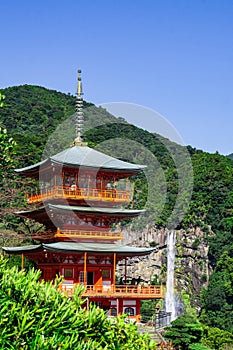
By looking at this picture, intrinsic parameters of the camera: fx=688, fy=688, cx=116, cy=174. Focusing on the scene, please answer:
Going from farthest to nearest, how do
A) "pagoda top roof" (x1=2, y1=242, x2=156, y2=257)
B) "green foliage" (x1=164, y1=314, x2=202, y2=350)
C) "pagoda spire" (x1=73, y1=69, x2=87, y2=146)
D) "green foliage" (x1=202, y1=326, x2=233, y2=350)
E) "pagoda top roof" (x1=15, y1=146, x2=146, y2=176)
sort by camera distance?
1. "green foliage" (x1=202, y1=326, x2=233, y2=350)
2. "pagoda spire" (x1=73, y1=69, x2=87, y2=146)
3. "pagoda top roof" (x1=15, y1=146, x2=146, y2=176)
4. "pagoda top roof" (x1=2, y1=242, x2=156, y2=257)
5. "green foliage" (x1=164, y1=314, x2=202, y2=350)

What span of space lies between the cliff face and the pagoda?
32.0 m

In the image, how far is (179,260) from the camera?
6175 cm

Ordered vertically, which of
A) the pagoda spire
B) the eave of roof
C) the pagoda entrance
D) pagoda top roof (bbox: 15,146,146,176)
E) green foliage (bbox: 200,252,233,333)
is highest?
the pagoda spire

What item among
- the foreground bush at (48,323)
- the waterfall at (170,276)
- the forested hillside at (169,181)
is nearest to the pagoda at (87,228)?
the foreground bush at (48,323)

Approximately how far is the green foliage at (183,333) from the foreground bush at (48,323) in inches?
447

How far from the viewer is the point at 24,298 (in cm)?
1190

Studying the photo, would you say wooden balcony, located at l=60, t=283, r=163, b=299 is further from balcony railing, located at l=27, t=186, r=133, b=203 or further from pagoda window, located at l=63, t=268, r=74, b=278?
balcony railing, located at l=27, t=186, r=133, b=203

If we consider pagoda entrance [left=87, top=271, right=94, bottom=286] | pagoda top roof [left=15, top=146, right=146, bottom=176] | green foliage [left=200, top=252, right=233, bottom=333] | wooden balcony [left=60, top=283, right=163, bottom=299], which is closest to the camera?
wooden balcony [left=60, top=283, right=163, bottom=299]

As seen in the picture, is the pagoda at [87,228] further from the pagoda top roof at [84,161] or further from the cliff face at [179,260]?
the cliff face at [179,260]

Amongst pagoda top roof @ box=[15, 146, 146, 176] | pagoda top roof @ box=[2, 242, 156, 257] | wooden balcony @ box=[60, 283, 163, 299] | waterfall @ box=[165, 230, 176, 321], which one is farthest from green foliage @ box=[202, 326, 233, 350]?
waterfall @ box=[165, 230, 176, 321]

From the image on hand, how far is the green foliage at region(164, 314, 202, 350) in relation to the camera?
24.4 metres

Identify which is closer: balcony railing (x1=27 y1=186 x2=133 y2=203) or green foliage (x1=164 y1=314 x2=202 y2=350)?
green foliage (x1=164 y1=314 x2=202 y2=350)

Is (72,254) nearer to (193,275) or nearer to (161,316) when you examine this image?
(161,316)

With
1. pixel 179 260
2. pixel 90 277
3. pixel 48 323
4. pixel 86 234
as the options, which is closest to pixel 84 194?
pixel 86 234
